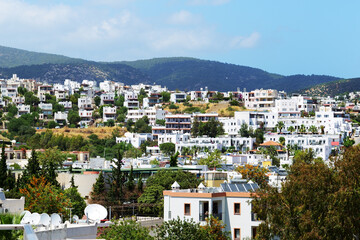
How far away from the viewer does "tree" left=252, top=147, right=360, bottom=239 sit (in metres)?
31.5

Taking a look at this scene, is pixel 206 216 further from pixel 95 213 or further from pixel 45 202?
pixel 95 213

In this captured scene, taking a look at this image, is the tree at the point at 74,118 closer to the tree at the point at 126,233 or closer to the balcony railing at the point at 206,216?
the balcony railing at the point at 206,216

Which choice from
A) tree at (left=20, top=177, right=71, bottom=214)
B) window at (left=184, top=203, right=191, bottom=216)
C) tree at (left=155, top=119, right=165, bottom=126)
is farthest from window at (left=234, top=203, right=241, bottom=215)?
tree at (left=155, top=119, right=165, bottom=126)

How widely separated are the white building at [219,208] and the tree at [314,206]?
4755 millimetres

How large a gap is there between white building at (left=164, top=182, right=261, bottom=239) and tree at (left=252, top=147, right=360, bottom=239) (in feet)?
15.6

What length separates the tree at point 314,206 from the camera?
31484 mm

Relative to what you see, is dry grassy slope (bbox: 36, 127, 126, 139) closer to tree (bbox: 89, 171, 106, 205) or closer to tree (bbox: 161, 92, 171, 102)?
tree (bbox: 161, 92, 171, 102)

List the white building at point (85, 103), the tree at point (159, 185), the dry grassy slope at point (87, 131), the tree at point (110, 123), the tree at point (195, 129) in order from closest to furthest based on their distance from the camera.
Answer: the tree at point (159, 185), the tree at point (195, 129), the dry grassy slope at point (87, 131), the tree at point (110, 123), the white building at point (85, 103)

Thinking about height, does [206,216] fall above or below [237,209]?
below

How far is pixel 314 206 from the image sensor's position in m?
32.6

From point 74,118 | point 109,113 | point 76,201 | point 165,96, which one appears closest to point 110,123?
point 109,113

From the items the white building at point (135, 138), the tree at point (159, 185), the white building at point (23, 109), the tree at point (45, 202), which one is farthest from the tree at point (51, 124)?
the tree at point (45, 202)

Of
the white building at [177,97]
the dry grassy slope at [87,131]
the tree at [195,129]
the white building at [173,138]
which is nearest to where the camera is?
the white building at [173,138]

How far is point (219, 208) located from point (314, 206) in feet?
28.3
